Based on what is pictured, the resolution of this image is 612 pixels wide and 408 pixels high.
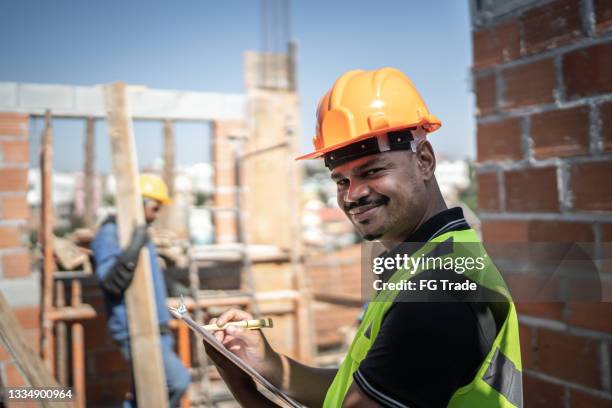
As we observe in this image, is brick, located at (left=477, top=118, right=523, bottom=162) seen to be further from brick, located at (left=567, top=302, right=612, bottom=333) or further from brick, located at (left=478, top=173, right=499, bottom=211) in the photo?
brick, located at (left=567, top=302, right=612, bottom=333)

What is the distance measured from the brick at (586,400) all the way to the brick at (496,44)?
988 millimetres

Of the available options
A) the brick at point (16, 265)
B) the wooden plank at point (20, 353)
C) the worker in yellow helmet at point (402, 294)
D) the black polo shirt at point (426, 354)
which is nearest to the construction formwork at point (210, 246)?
the brick at point (16, 265)

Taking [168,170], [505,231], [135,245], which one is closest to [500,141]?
[505,231]

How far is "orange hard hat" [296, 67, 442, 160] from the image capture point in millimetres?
1369

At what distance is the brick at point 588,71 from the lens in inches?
54.6

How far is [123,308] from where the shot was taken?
4.87 meters

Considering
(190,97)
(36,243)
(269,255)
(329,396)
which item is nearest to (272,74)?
(190,97)

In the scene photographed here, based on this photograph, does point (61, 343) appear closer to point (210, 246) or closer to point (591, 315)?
point (210, 246)

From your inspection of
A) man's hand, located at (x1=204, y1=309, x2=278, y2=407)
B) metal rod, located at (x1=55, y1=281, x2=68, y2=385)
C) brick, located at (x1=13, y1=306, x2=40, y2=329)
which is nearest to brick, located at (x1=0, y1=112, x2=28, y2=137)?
metal rod, located at (x1=55, y1=281, x2=68, y2=385)

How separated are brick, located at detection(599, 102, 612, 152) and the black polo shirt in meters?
0.62

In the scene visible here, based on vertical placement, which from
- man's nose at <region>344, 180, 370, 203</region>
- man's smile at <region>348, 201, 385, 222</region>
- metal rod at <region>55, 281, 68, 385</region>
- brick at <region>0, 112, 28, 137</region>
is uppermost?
brick at <region>0, 112, 28, 137</region>

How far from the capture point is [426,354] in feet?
3.33

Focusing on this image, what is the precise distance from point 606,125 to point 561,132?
0.44 ft

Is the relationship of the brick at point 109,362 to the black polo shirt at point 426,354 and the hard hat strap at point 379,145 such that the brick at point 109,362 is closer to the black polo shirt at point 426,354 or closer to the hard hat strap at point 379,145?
the hard hat strap at point 379,145
